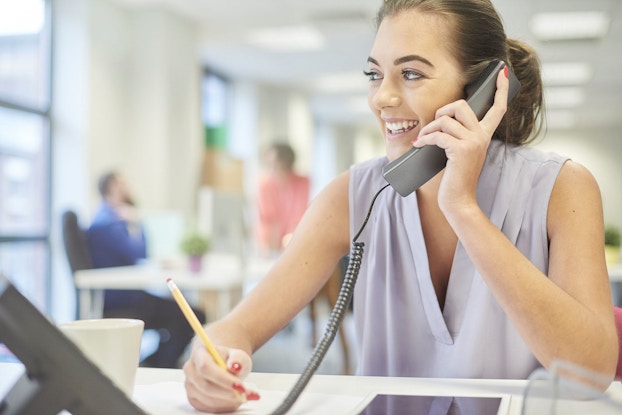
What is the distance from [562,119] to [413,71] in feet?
42.2

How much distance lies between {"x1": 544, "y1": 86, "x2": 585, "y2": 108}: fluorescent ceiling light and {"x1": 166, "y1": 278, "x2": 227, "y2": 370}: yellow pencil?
9.48 meters

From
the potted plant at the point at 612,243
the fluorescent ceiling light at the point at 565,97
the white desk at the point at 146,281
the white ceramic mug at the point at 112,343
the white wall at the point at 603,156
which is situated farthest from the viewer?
the white wall at the point at 603,156

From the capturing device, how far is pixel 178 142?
6773 mm

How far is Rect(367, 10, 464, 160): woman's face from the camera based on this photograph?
1.13 m

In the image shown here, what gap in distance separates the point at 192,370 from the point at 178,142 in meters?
6.09

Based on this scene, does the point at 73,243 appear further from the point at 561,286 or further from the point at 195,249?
the point at 561,286

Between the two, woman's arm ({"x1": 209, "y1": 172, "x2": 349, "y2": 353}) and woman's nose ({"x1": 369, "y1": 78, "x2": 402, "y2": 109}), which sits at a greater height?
woman's nose ({"x1": 369, "y1": 78, "x2": 402, "y2": 109})

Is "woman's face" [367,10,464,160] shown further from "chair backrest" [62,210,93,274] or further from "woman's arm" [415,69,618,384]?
"chair backrest" [62,210,93,274]

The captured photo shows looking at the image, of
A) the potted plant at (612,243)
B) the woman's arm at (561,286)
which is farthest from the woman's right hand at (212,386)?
the potted plant at (612,243)

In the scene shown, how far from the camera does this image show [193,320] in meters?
0.78

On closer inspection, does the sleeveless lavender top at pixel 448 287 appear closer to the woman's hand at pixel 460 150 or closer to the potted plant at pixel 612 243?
the woman's hand at pixel 460 150

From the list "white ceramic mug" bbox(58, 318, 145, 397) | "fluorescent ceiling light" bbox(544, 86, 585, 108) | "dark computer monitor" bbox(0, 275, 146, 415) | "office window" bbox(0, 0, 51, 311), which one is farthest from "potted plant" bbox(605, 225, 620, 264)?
"fluorescent ceiling light" bbox(544, 86, 585, 108)

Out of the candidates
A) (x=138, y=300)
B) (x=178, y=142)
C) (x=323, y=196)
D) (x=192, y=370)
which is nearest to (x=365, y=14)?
(x=178, y=142)

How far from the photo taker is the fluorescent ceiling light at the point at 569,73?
334 inches
